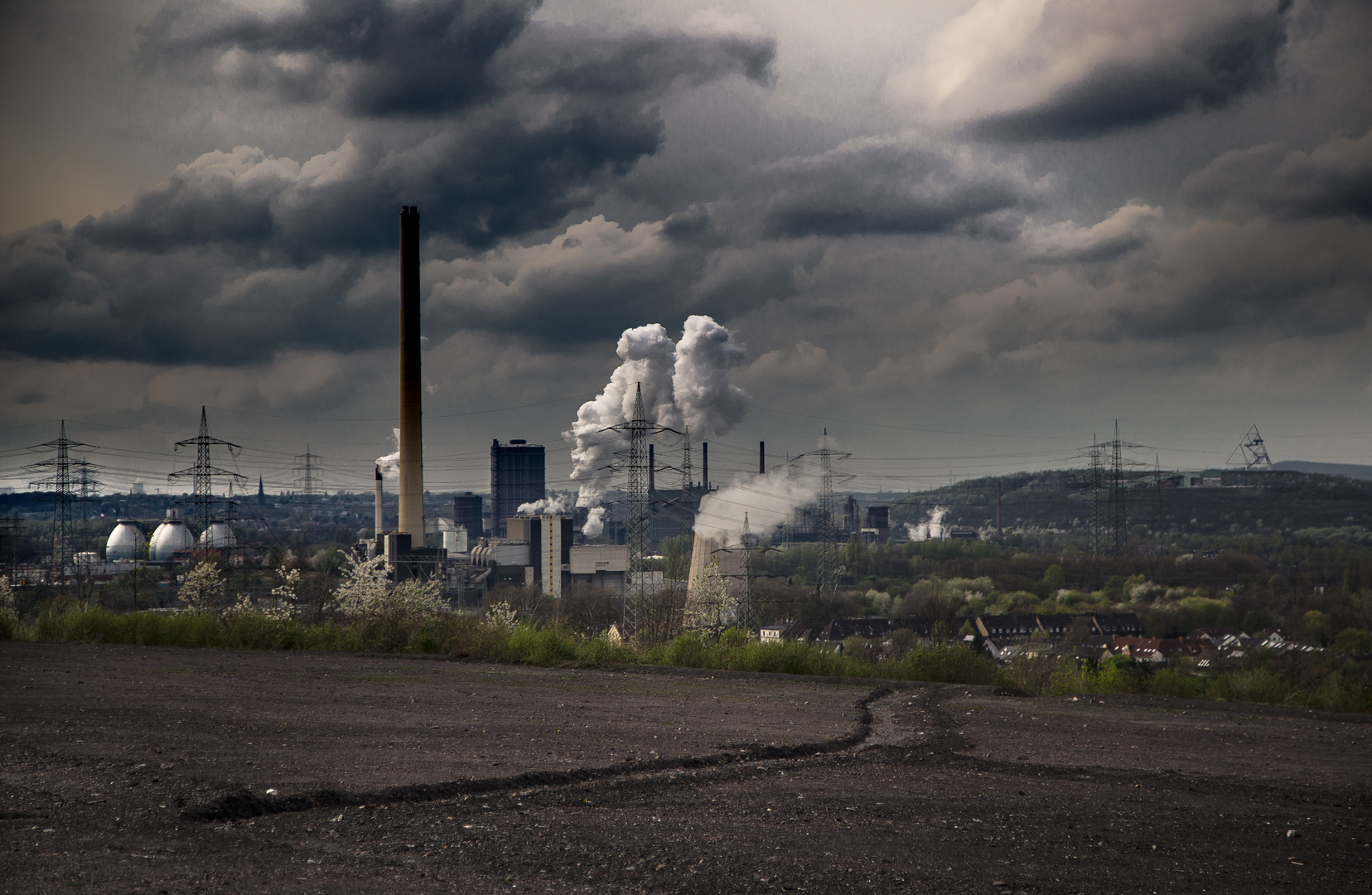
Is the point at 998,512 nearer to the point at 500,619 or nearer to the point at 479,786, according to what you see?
the point at 500,619

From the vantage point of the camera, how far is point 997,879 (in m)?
4.42

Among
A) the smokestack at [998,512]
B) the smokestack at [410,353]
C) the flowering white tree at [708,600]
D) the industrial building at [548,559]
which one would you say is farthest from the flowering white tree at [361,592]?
the smokestack at [998,512]

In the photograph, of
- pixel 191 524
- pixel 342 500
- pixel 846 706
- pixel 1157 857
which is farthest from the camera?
pixel 342 500

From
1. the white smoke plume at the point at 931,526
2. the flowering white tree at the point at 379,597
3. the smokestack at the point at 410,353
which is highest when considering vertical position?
the smokestack at the point at 410,353

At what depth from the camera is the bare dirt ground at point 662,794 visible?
177 inches

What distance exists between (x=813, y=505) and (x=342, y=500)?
113m

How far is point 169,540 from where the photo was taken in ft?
219

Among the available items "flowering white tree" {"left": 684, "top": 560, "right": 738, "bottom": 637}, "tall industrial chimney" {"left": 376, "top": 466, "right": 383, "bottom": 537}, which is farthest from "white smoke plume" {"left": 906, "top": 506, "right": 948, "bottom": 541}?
"flowering white tree" {"left": 684, "top": 560, "right": 738, "bottom": 637}

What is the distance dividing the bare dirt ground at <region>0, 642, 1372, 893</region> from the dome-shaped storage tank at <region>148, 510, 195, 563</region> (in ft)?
206

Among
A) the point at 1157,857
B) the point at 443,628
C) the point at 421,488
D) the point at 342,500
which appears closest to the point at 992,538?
the point at 421,488

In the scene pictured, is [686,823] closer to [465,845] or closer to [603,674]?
[465,845]

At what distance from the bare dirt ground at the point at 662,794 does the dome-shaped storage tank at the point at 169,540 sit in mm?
62882

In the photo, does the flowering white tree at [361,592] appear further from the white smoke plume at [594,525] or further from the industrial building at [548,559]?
the white smoke plume at [594,525]

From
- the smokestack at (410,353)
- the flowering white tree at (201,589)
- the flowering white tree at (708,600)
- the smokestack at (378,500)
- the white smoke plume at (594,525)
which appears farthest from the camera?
the white smoke plume at (594,525)
